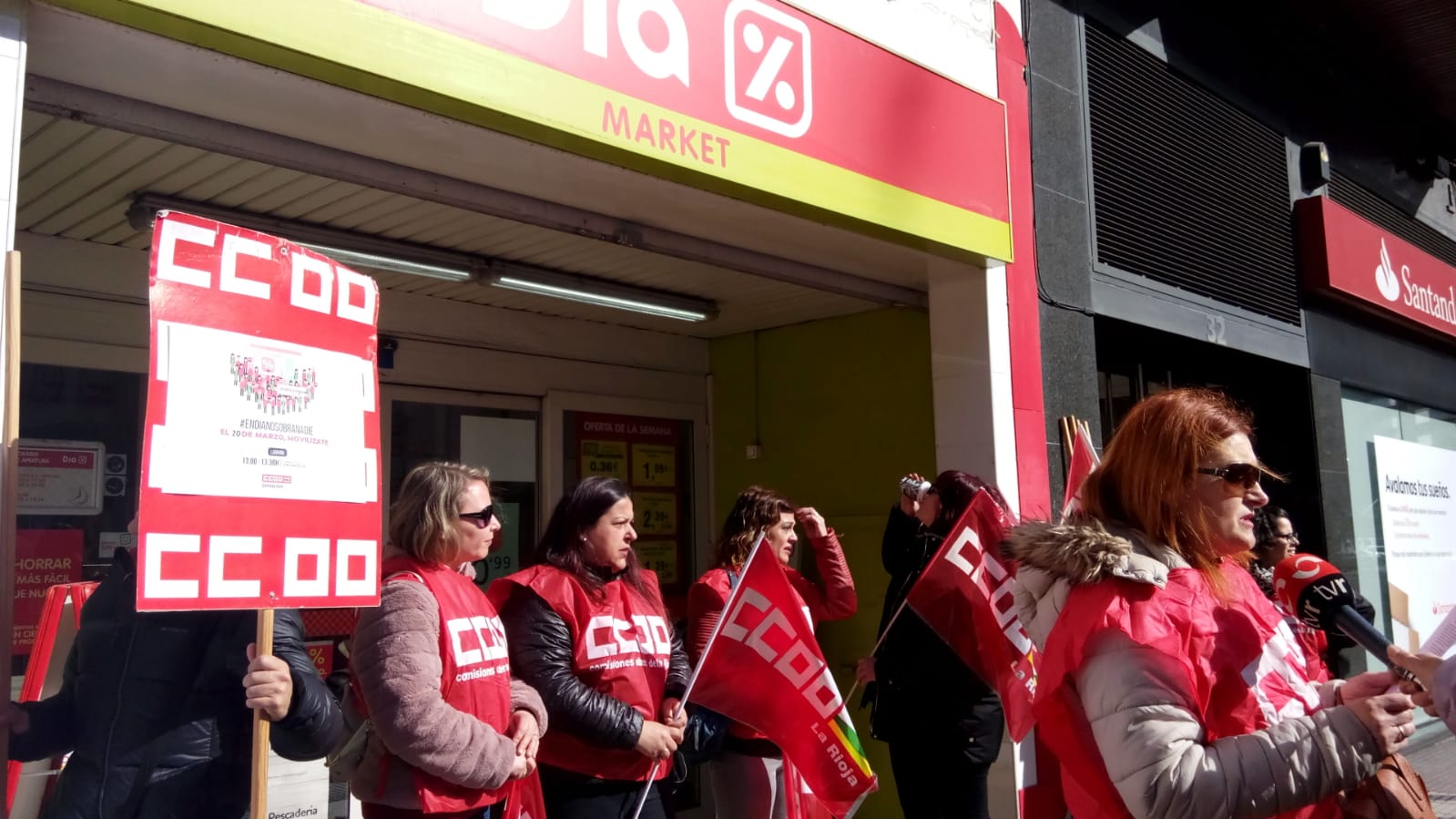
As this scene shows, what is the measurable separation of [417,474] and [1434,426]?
33.9ft

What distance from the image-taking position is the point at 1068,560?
205 cm

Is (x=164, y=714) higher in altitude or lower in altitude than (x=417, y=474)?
lower

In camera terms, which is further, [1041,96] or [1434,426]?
[1434,426]

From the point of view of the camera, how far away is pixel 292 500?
2.57 metres

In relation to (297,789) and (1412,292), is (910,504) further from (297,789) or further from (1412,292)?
(1412,292)

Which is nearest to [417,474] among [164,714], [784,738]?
[164,714]

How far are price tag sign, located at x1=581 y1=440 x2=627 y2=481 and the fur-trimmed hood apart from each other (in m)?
4.45

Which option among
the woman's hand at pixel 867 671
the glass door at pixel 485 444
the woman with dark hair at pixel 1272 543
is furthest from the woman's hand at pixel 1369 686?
the glass door at pixel 485 444

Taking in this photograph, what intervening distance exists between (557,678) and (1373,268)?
847 centimetres

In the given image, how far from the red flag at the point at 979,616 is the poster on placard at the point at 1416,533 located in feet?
20.5

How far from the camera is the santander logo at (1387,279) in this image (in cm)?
918

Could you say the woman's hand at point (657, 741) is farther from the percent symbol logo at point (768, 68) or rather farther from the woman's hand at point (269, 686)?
the percent symbol logo at point (768, 68)

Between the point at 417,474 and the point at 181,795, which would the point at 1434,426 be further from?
the point at 181,795

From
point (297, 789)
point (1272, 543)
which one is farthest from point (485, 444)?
point (1272, 543)
